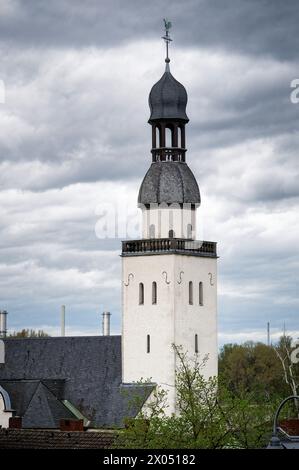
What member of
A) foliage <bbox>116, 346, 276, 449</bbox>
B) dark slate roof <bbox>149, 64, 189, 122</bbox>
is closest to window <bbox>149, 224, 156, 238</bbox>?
dark slate roof <bbox>149, 64, 189, 122</bbox>

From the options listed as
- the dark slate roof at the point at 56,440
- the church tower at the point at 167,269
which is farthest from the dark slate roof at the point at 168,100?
the dark slate roof at the point at 56,440

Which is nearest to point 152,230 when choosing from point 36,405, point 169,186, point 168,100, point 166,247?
point 166,247

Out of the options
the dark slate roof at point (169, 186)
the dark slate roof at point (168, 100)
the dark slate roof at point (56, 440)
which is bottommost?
the dark slate roof at point (56, 440)

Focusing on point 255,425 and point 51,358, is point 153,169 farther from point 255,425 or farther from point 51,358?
point 255,425

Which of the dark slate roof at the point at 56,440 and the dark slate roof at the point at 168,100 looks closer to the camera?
the dark slate roof at the point at 56,440

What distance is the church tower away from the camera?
Answer: 7219 centimetres

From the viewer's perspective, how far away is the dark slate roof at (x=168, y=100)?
73.6 metres

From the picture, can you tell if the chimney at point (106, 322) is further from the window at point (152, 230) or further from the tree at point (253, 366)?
the tree at point (253, 366)

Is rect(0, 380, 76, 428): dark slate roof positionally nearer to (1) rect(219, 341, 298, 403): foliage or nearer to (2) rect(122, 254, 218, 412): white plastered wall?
(2) rect(122, 254, 218, 412): white plastered wall

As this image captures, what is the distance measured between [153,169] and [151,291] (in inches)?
250

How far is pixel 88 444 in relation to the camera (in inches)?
2275

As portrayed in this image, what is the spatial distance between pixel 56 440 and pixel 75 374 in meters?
17.7

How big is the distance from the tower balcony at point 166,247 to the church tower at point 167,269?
0.05 metres

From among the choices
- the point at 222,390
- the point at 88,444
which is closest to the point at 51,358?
the point at 88,444
